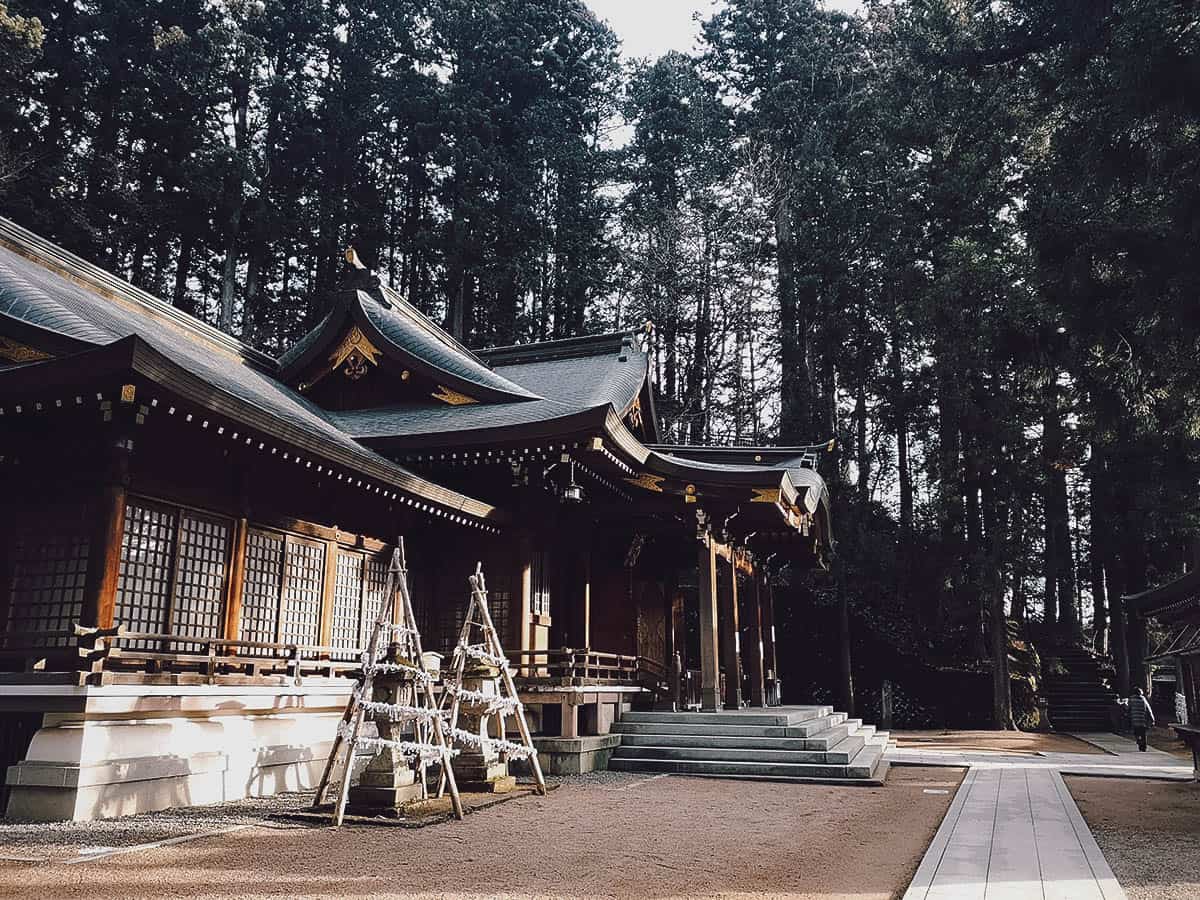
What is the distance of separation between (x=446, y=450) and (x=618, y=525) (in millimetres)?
3842

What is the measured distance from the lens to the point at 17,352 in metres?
9.00

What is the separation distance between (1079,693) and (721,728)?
787 inches

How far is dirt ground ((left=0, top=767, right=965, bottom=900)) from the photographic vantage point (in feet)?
17.2

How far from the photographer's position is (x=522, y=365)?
20594 mm

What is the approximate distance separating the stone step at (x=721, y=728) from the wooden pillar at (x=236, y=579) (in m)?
5.83

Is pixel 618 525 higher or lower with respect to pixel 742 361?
lower

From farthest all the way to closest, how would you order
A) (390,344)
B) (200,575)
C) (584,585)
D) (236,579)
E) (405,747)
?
(390,344) < (584,585) < (236,579) < (200,575) < (405,747)

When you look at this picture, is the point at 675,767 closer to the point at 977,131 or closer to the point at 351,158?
the point at 977,131

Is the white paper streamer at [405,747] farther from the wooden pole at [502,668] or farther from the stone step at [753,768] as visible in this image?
the stone step at [753,768]

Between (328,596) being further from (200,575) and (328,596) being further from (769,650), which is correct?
(769,650)

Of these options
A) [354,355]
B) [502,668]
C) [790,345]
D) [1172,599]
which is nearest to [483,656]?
[502,668]

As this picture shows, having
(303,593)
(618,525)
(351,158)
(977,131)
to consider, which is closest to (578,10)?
(351,158)

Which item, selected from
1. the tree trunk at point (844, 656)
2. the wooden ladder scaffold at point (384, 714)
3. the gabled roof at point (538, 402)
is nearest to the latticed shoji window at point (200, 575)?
the wooden ladder scaffold at point (384, 714)

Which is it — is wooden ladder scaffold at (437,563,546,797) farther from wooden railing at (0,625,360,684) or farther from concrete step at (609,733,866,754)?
concrete step at (609,733,866,754)
